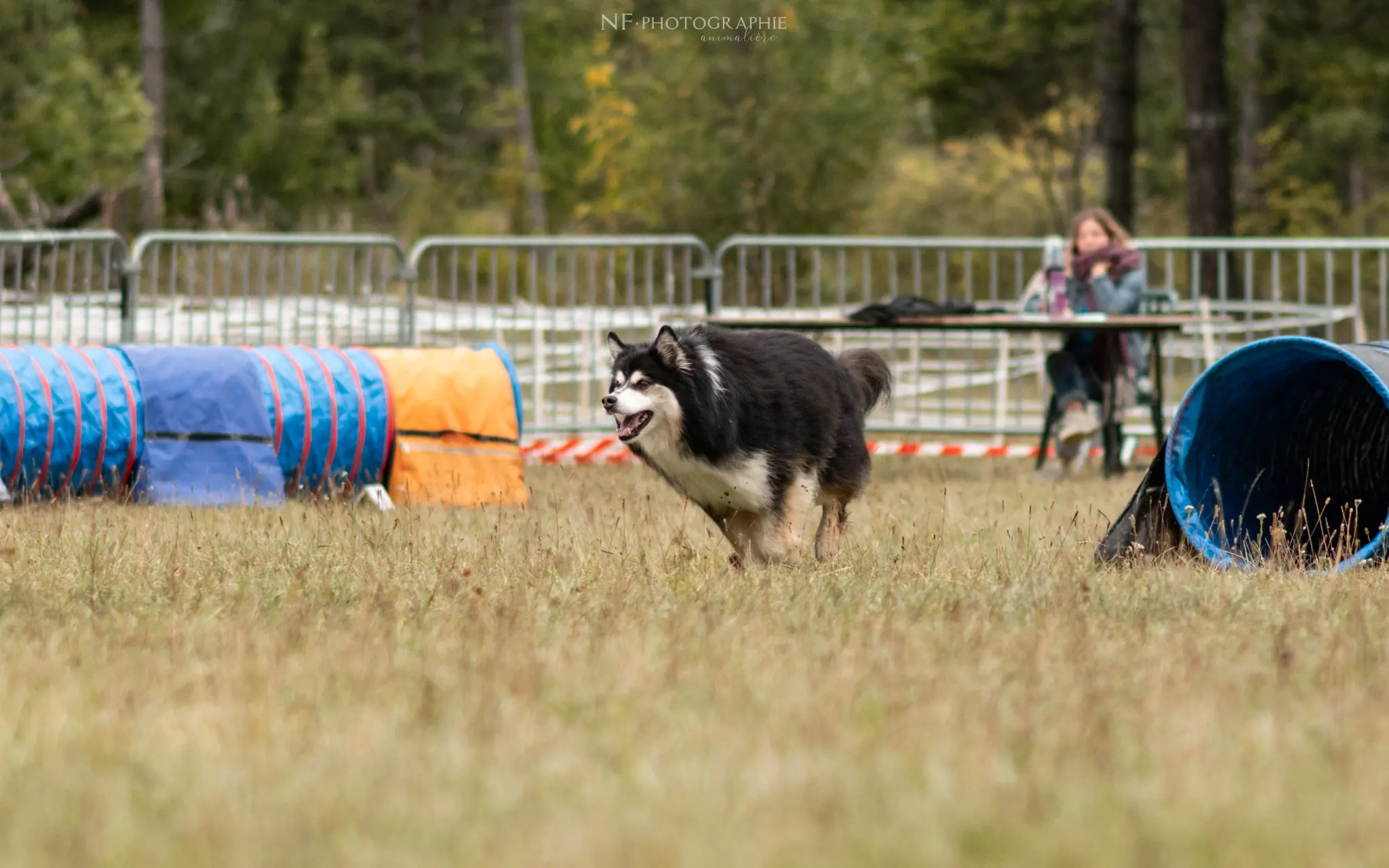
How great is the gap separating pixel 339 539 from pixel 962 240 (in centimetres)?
733

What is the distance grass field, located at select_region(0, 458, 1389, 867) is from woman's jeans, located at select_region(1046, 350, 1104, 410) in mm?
5136

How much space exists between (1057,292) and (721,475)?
5.73 meters

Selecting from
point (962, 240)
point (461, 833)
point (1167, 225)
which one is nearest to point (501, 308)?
point (962, 240)

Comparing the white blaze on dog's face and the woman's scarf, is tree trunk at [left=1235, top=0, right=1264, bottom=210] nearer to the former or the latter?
the woman's scarf

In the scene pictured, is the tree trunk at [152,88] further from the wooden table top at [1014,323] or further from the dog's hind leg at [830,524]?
the dog's hind leg at [830,524]

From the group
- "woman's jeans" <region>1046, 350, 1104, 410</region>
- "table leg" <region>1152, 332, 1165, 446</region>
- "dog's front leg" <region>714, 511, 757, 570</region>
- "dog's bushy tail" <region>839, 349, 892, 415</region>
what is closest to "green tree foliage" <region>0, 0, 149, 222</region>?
"woman's jeans" <region>1046, 350, 1104, 410</region>

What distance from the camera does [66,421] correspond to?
30.0ft

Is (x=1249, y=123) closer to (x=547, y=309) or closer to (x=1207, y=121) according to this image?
(x=1207, y=121)

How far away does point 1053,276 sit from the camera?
12031 millimetres

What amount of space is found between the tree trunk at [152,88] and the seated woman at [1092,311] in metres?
22.6

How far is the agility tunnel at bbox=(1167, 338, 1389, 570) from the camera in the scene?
6617 mm

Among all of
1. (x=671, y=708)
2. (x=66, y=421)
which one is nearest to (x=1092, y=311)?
(x=66, y=421)

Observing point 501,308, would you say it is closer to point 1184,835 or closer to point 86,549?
point 86,549

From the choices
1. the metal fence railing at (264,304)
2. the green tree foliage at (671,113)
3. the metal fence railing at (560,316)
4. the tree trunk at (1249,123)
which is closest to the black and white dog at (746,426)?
the metal fence railing at (560,316)
